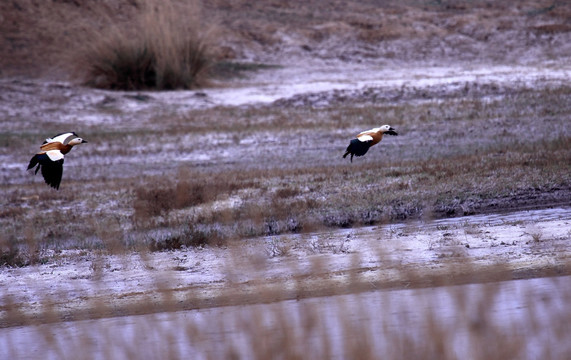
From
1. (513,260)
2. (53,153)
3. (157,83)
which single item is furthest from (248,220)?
(157,83)

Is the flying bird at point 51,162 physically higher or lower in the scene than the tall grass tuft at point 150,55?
higher

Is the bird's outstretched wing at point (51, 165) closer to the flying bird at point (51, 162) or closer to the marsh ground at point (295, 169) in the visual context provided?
the flying bird at point (51, 162)

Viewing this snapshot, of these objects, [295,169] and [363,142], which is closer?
[363,142]

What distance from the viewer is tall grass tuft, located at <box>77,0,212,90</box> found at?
2477 centimetres

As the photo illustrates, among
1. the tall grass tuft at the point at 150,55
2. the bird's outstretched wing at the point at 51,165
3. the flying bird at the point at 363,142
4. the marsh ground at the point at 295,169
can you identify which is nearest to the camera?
the marsh ground at the point at 295,169

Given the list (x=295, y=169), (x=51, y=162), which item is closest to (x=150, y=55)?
(x=295, y=169)

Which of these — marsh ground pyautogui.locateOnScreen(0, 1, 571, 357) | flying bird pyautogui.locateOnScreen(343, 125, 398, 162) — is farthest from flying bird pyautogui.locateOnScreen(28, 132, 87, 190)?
flying bird pyautogui.locateOnScreen(343, 125, 398, 162)

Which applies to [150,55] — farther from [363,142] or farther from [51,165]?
[51,165]

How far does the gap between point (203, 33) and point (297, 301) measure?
2015 cm

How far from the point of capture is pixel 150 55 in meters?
25.3

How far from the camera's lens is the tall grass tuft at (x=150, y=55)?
81.3 feet

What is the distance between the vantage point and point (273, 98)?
74.3 feet

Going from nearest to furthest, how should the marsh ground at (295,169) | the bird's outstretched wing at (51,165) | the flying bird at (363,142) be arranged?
the marsh ground at (295,169) < the bird's outstretched wing at (51,165) < the flying bird at (363,142)

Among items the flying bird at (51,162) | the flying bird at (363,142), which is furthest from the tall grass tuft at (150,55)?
the flying bird at (51,162)
